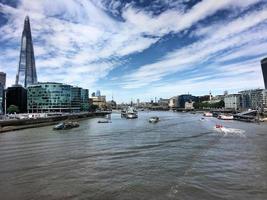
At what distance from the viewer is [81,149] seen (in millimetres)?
41656

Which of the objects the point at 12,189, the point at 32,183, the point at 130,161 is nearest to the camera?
the point at 12,189

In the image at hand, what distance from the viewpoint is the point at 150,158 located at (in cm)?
3388

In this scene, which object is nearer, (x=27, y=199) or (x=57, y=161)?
(x=27, y=199)

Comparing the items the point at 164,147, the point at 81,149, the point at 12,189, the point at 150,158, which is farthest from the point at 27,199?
the point at 164,147

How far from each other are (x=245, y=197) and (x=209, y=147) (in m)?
23.2

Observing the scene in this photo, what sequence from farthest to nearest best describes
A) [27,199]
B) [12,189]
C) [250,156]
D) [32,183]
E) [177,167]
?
[250,156] < [177,167] < [32,183] < [12,189] < [27,199]

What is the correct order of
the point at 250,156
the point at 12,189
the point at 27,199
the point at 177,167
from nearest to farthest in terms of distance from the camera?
the point at 27,199 < the point at 12,189 < the point at 177,167 < the point at 250,156

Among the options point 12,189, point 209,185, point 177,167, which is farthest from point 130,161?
point 12,189

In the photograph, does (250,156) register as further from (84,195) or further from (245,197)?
(84,195)

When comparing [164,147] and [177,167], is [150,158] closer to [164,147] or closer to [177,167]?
[177,167]

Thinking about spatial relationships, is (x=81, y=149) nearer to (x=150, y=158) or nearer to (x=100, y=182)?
(x=150, y=158)

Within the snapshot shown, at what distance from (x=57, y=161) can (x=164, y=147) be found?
16533mm

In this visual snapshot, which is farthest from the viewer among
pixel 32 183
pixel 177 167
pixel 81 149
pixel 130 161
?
pixel 81 149

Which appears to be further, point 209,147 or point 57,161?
point 209,147
